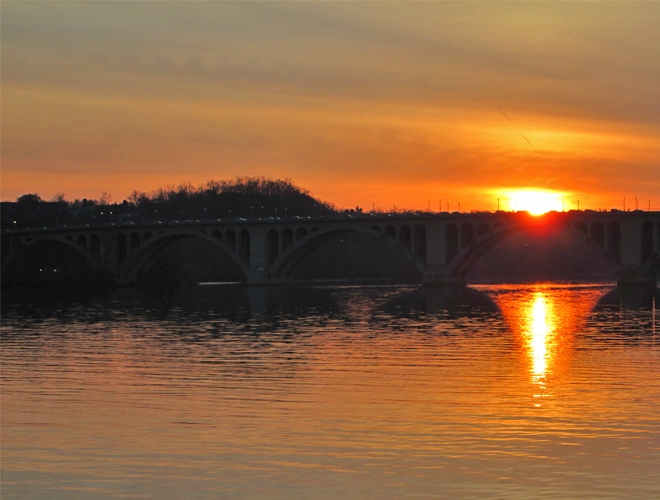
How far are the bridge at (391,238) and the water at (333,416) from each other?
70777mm

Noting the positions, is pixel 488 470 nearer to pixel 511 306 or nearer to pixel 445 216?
pixel 511 306

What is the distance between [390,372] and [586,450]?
12.3m

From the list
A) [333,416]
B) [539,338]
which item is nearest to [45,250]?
[539,338]

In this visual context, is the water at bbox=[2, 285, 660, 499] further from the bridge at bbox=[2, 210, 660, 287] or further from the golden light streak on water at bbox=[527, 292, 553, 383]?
the bridge at bbox=[2, 210, 660, 287]

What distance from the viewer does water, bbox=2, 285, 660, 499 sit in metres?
14.0

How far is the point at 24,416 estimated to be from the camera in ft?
66.1

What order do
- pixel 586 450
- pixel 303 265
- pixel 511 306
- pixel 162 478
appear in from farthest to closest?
pixel 303 265
pixel 511 306
pixel 586 450
pixel 162 478

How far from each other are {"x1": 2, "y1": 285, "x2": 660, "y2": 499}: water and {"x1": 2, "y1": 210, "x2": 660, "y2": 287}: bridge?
2787 inches

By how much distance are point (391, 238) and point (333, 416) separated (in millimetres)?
103425

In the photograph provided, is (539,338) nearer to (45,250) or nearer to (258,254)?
(258,254)

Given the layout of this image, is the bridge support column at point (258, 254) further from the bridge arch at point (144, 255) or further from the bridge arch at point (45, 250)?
the bridge arch at point (45, 250)

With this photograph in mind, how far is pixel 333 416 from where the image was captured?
1973 centimetres

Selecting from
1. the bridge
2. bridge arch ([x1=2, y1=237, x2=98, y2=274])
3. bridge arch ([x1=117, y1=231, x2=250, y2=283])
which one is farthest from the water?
bridge arch ([x1=2, y1=237, x2=98, y2=274])

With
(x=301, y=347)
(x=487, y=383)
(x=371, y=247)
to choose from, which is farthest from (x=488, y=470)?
(x=371, y=247)
